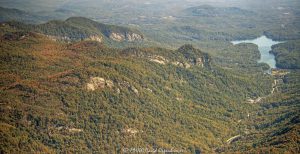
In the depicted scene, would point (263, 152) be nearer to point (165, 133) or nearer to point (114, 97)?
point (165, 133)

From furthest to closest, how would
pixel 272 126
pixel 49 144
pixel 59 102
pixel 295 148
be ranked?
pixel 272 126 → pixel 59 102 → pixel 49 144 → pixel 295 148

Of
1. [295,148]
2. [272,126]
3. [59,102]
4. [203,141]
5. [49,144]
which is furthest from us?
[272,126]

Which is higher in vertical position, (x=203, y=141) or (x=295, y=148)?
(x=295, y=148)

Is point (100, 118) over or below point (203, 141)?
over

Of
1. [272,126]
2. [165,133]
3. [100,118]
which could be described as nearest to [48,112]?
[100,118]

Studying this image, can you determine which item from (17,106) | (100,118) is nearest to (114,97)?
(100,118)

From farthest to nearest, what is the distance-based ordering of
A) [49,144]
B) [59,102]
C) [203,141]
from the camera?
[203,141] < [59,102] < [49,144]

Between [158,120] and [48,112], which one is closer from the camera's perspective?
[48,112]

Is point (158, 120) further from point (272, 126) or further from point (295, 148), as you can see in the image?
point (295, 148)

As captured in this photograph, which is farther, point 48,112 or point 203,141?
point 203,141
